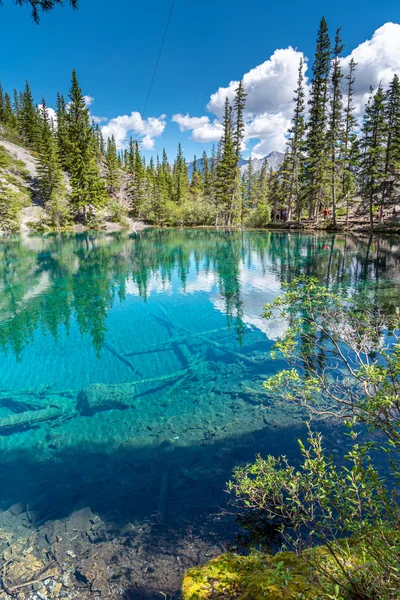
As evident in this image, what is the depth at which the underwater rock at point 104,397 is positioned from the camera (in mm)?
7305

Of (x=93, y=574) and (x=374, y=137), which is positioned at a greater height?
(x=374, y=137)

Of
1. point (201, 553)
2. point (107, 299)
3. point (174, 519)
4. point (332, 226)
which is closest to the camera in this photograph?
point (201, 553)

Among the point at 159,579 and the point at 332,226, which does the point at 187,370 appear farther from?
the point at 332,226

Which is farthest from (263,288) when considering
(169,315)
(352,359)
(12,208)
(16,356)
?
(12,208)

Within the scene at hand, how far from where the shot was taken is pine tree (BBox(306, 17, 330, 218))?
37.4 m

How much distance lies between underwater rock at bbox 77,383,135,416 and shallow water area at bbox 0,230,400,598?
0.04 metres

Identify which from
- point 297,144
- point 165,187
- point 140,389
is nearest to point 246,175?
point 165,187

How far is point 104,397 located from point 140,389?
917 millimetres

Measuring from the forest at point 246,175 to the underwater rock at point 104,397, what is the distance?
13.8 metres

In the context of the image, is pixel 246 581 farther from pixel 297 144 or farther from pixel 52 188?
pixel 52 188

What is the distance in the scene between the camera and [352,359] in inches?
339

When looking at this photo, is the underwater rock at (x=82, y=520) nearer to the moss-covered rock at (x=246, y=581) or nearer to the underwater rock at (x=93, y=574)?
the underwater rock at (x=93, y=574)

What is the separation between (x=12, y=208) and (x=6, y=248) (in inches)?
621

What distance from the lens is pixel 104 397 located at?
764 centimetres
